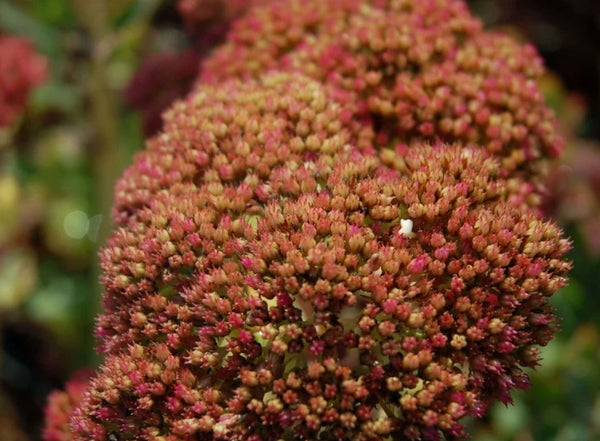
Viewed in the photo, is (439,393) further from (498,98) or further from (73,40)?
(73,40)

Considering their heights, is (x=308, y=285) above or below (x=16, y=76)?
above

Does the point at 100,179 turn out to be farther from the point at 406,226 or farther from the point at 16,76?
the point at 406,226

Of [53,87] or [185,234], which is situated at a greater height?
[185,234]

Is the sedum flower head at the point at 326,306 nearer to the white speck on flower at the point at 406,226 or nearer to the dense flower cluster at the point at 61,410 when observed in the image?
the white speck on flower at the point at 406,226

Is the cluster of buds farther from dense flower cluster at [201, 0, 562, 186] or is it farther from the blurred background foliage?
the blurred background foliage

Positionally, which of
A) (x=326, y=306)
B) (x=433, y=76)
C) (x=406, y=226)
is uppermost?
(x=433, y=76)

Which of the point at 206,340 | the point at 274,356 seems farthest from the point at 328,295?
the point at 206,340

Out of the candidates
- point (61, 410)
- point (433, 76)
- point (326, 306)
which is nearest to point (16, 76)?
point (61, 410)

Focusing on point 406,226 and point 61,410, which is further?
point 61,410
